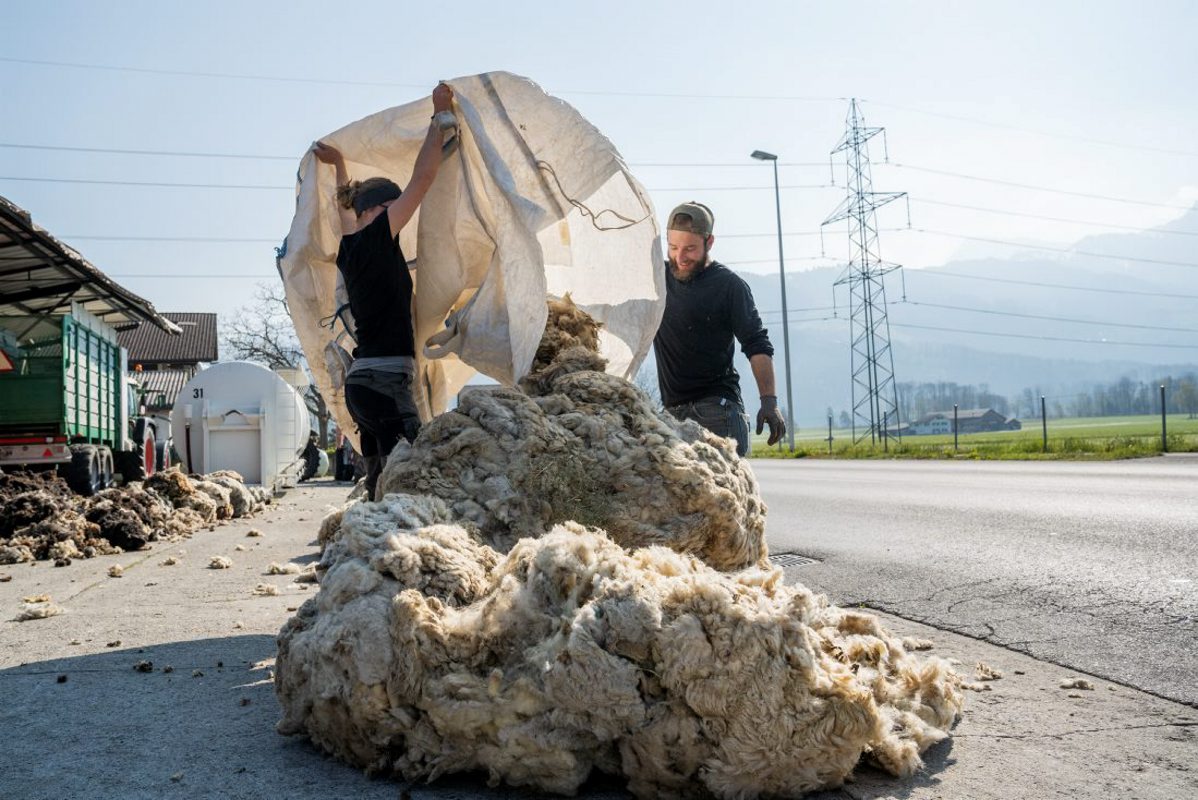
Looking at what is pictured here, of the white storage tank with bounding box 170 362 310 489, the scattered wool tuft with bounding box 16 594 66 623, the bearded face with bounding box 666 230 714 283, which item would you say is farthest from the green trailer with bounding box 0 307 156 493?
the bearded face with bounding box 666 230 714 283

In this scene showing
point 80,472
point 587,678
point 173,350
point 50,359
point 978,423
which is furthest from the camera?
point 978,423

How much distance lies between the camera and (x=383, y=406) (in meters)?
4.11

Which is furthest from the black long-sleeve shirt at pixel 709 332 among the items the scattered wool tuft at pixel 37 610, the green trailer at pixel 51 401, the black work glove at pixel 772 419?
the green trailer at pixel 51 401

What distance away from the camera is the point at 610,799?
2279 millimetres

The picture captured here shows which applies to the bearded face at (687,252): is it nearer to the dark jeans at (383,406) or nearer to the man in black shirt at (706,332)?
the man in black shirt at (706,332)

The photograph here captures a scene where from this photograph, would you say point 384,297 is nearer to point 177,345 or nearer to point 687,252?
point 687,252

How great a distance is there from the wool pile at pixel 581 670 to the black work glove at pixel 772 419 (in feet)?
6.39

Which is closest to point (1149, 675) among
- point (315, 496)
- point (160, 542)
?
point (160, 542)

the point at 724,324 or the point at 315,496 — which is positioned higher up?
the point at 724,324

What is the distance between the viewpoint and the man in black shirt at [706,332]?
5137mm

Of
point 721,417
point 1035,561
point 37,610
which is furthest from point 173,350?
point 1035,561

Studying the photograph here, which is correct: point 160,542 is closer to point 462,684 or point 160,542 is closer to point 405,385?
point 405,385

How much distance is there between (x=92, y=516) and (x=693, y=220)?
21.6 feet

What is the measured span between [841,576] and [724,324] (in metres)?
1.92
